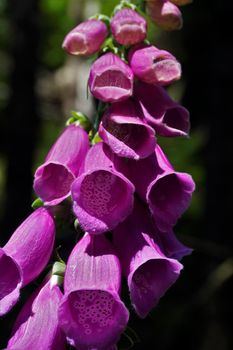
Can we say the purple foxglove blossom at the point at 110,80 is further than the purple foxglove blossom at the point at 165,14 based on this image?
No

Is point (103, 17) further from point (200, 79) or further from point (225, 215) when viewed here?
point (200, 79)

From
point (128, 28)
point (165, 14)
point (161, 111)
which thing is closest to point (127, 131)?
point (161, 111)

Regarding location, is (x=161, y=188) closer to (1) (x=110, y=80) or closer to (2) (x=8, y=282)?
(1) (x=110, y=80)

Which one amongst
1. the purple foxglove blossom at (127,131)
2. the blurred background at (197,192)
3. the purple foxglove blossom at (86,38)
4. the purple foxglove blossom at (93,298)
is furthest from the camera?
the blurred background at (197,192)

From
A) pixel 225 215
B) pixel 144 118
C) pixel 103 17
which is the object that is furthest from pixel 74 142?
pixel 225 215

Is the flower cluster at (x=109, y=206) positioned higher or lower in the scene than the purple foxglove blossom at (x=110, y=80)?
lower

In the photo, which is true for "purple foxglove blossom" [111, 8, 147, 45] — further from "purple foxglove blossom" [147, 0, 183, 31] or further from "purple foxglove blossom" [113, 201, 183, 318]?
"purple foxglove blossom" [113, 201, 183, 318]

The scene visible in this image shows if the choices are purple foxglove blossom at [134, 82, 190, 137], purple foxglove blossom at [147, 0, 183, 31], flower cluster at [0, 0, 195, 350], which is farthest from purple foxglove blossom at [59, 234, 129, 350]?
purple foxglove blossom at [147, 0, 183, 31]

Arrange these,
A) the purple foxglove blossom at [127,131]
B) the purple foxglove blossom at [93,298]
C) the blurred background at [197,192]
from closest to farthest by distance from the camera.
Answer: the purple foxglove blossom at [93,298] < the purple foxglove blossom at [127,131] < the blurred background at [197,192]

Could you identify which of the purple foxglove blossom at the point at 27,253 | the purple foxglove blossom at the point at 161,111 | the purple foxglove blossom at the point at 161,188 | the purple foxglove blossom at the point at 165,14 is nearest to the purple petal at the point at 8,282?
the purple foxglove blossom at the point at 27,253

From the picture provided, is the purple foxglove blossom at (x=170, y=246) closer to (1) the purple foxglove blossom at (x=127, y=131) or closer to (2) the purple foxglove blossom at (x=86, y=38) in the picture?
(1) the purple foxglove blossom at (x=127, y=131)
